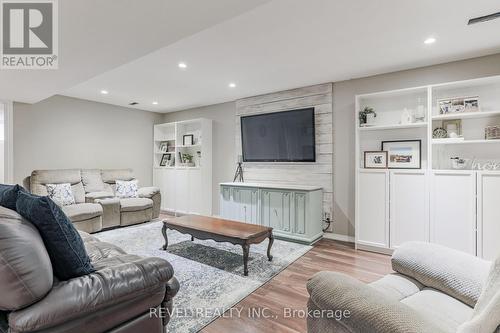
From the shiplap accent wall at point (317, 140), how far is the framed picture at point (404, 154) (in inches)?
32.5

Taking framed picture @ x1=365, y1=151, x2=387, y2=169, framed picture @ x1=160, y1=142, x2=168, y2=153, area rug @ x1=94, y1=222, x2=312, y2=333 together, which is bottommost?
area rug @ x1=94, y1=222, x2=312, y2=333

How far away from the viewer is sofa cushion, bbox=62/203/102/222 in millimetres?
3912

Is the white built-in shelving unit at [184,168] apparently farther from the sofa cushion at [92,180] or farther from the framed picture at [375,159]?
the framed picture at [375,159]

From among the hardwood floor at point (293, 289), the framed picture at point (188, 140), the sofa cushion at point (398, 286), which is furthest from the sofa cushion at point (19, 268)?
the framed picture at point (188, 140)

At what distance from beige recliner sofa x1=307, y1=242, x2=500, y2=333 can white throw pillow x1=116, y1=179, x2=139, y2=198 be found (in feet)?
15.2

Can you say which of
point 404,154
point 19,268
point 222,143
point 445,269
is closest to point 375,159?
point 404,154

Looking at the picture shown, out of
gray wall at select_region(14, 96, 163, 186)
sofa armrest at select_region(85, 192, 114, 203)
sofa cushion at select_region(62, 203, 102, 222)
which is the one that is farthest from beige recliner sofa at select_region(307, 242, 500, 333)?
gray wall at select_region(14, 96, 163, 186)

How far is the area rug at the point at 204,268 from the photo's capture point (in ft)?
6.77

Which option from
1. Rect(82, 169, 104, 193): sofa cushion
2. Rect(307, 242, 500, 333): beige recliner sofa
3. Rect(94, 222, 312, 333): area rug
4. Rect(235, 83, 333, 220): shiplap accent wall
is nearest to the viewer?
Rect(307, 242, 500, 333): beige recliner sofa

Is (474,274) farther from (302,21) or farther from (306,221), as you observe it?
(306,221)

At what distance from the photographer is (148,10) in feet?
5.79

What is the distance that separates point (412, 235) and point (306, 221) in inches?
51.3

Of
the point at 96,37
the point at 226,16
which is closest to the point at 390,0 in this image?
the point at 226,16

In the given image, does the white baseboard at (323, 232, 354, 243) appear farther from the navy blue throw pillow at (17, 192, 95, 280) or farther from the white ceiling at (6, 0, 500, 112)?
the navy blue throw pillow at (17, 192, 95, 280)
